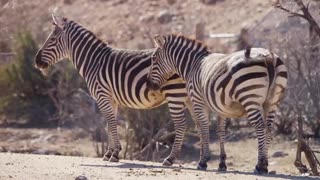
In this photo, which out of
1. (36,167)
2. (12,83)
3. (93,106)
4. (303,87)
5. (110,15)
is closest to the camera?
(36,167)

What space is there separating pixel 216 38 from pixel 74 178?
18.7 m

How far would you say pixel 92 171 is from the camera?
13.0 metres

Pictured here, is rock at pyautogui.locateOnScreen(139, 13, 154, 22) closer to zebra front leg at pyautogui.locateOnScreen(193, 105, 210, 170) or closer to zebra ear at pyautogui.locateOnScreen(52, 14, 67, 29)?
zebra ear at pyautogui.locateOnScreen(52, 14, 67, 29)

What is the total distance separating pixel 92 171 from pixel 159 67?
2335mm

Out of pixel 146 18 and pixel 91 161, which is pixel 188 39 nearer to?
pixel 91 161

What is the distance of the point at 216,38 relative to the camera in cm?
3030

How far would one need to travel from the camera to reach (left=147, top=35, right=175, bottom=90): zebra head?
14.5 m

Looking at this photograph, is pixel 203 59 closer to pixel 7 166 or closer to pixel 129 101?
pixel 129 101

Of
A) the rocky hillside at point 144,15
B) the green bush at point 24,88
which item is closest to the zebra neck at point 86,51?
the green bush at point 24,88

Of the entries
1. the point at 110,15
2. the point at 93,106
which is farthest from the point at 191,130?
the point at 110,15

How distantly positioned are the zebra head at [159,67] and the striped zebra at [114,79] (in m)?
0.17

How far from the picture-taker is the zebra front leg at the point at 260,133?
12.6m

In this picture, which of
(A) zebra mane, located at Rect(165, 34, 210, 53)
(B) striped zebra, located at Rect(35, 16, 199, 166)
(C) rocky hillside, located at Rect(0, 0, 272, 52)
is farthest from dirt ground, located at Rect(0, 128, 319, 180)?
(C) rocky hillside, located at Rect(0, 0, 272, 52)

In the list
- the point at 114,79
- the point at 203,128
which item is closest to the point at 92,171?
the point at 203,128
